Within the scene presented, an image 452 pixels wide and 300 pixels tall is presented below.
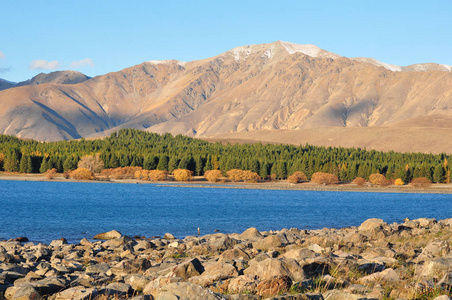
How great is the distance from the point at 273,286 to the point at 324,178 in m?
165

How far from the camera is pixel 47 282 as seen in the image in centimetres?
1847

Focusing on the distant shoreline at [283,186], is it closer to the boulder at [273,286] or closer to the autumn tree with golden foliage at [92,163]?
the autumn tree with golden foliage at [92,163]

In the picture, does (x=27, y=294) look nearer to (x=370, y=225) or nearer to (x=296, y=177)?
(x=370, y=225)

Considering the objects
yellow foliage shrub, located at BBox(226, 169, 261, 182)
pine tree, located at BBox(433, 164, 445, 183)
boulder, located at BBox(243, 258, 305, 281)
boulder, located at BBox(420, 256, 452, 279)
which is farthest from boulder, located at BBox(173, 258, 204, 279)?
pine tree, located at BBox(433, 164, 445, 183)

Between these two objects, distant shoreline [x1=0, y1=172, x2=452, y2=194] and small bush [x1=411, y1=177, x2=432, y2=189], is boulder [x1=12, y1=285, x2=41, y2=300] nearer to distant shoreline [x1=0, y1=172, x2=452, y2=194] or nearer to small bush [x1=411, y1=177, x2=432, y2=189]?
→ distant shoreline [x1=0, y1=172, x2=452, y2=194]

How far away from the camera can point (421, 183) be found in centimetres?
→ 17162

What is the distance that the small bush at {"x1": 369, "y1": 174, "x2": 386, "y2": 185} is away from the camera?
578 ft

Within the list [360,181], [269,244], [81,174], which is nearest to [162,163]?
[81,174]

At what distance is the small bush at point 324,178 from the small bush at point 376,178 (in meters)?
11.0

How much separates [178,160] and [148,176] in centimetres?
1205

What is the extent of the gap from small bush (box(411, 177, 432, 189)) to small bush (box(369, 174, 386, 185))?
9.46 m

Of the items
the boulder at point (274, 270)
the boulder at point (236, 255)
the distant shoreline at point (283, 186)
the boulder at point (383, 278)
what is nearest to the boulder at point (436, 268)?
the boulder at point (383, 278)

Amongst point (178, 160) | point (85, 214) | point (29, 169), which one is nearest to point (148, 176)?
point (178, 160)

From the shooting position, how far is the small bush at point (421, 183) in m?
171
